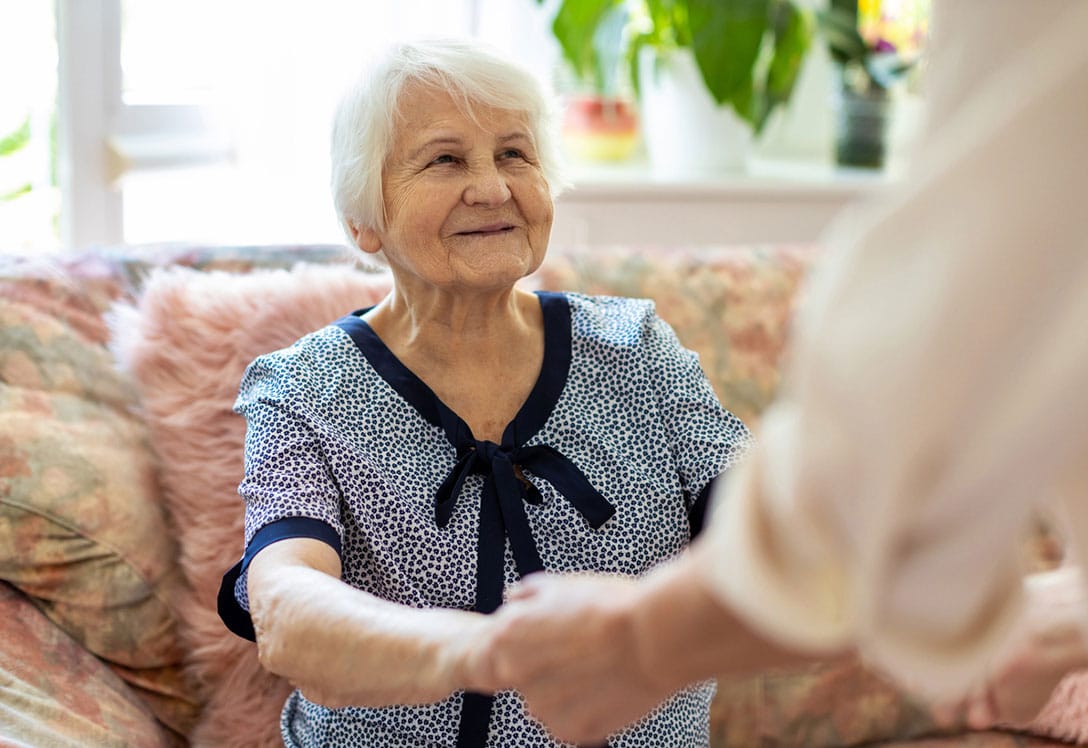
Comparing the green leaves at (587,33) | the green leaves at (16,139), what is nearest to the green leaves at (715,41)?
the green leaves at (587,33)

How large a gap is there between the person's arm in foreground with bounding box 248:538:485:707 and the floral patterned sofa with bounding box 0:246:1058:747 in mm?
350

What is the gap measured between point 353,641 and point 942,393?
0.56 meters

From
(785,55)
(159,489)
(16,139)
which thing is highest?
(785,55)

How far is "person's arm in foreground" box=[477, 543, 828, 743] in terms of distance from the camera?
72 cm

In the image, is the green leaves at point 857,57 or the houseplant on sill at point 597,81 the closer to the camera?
the houseplant on sill at point 597,81

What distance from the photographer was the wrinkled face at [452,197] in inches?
57.9

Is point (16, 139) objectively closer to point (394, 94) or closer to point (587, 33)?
point (587, 33)

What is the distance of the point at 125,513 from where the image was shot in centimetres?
153

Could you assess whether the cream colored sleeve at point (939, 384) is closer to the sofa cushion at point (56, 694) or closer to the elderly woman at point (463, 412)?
the elderly woman at point (463, 412)

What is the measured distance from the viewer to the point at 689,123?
3062mm

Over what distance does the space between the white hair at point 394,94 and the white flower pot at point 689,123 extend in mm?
1574

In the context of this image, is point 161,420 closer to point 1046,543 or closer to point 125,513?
point 125,513

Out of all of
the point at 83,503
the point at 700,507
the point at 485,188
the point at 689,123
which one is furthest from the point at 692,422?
the point at 689,123

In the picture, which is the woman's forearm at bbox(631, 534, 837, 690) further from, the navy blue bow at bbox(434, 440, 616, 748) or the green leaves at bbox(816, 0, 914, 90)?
the green leaves at bbox(816, 0, 914, 90)
